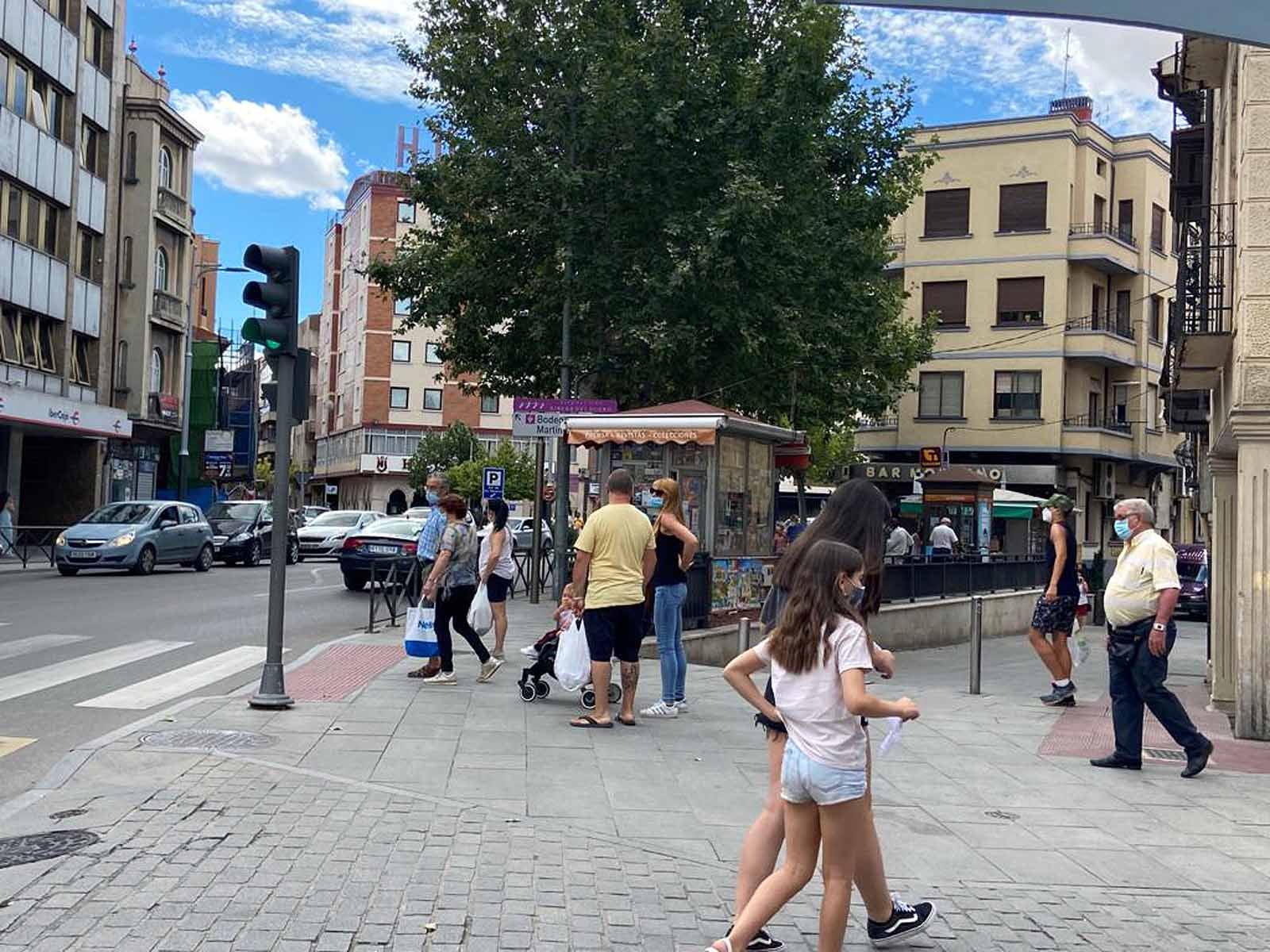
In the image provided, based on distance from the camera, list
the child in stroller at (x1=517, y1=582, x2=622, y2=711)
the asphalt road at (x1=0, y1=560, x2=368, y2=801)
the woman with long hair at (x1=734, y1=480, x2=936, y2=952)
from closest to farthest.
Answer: the woman with long hair at (x1=734, y1=480, x2=936, y2=952)
the asphalt road at (x1=0, y1=560, x2=368, y2=801)
the child in stroller at (x1=517, y1=582, x2=622, y2=711)

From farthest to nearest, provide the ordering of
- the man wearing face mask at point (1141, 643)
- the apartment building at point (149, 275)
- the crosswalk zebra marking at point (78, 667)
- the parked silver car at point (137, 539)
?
the apartment building at point (149, 275)
the parked silver car at point (137, 539)
the crosswalk zebra marking at point (78, 667)
the man wearing face mask at point (1141, 643)

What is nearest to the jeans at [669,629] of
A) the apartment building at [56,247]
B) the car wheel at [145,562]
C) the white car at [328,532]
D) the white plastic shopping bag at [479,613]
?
the white plastic shopping bag at [479,613]

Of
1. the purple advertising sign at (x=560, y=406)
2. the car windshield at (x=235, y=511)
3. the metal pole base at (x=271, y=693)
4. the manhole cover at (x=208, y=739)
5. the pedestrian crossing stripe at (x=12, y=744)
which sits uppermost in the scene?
the purple advertising sign at (x=560, y=406)

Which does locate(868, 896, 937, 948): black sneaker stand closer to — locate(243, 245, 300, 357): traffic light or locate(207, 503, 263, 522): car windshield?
locate(243, 245, 300, 357): traffic light

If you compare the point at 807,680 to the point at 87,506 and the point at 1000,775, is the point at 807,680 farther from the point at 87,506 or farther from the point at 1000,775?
the point at 87,506

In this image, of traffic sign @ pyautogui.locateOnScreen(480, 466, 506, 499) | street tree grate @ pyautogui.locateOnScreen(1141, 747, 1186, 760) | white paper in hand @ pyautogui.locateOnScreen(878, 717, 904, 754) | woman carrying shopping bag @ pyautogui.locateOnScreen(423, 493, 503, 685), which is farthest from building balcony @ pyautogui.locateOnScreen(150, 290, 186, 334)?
white paper in hand @ pyautogui.locateOnScreen(878, 717, 904, 754)

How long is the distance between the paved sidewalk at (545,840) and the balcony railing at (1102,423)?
3572 centimetres

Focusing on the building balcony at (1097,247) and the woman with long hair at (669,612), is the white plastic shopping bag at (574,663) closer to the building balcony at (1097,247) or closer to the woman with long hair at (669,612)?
the woman with long hair at (669,612)

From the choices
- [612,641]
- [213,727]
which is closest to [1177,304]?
[612,641]

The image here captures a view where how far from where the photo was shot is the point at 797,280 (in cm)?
2245

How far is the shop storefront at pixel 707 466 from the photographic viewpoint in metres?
17.3

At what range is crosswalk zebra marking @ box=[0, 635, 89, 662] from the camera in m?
12.8

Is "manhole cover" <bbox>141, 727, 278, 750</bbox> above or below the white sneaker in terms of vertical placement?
above

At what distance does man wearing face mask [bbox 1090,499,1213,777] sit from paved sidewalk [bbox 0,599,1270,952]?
0.28 meters
